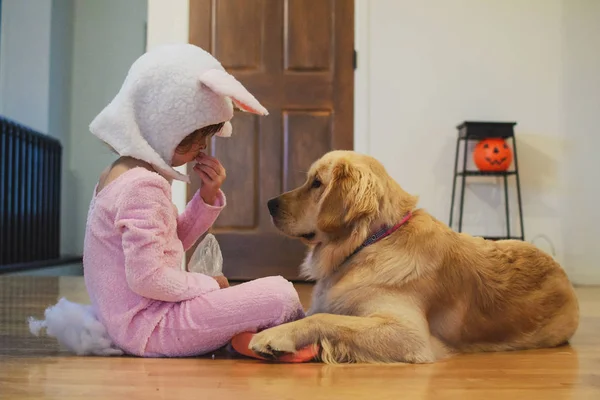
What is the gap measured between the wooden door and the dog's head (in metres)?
2.44

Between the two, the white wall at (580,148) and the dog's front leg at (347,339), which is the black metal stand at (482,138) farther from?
the dog's front leg at (347,339)

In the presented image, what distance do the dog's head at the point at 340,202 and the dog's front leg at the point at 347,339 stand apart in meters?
0.30

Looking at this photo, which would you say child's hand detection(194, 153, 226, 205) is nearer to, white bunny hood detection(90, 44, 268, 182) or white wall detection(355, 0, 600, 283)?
white bunny hood detection(90, 44, 268, 182)

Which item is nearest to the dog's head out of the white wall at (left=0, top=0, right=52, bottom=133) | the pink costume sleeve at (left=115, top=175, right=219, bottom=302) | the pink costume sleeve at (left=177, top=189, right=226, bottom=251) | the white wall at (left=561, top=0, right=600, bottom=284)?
the pink costume sleeve at (left=177, top=189, right=226, bottom=251)

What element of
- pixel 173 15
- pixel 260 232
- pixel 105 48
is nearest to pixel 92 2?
pixel 105 48

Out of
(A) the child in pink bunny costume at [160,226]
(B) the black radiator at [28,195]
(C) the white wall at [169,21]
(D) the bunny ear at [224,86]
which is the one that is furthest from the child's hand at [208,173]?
(B) the black radiator at [28,195]

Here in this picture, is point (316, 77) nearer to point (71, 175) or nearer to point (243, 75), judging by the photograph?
point (243, 75)

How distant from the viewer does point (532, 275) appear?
6.15 ft

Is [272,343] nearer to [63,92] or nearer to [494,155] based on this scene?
[494,155]

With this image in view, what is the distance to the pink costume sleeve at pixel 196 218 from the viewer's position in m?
1.81

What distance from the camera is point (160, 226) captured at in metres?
1.50

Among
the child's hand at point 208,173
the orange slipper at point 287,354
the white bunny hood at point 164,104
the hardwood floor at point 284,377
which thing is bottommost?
the hardwood floor at point 284,377

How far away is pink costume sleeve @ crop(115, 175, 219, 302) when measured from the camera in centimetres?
145

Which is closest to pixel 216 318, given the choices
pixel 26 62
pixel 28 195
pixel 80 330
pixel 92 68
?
pixel 80 330
